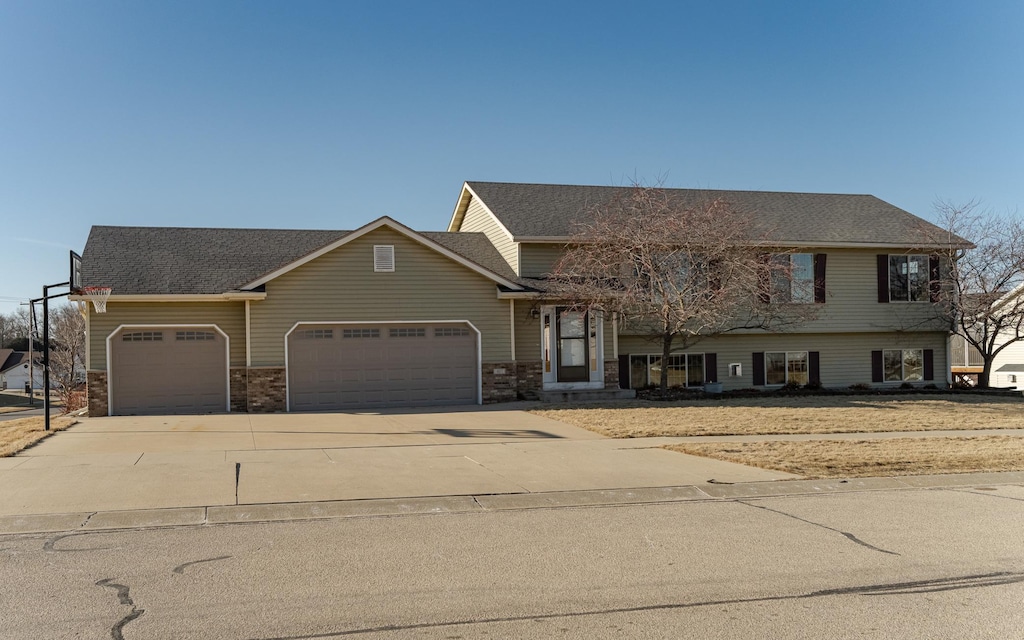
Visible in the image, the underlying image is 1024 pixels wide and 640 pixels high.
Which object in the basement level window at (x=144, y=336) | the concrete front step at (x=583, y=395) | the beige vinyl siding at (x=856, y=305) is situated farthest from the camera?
the beige vinyl siding at (x=856, y=305)

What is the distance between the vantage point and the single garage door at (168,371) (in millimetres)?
22297

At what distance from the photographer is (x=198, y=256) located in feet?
80.7

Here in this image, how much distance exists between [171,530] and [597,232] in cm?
1718

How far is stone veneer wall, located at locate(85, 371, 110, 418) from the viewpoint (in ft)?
71.8

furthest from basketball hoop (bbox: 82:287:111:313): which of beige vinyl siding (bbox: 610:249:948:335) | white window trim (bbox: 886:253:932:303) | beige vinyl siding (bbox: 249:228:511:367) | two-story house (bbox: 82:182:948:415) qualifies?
white window trim (bbox: 886:253:932:303)

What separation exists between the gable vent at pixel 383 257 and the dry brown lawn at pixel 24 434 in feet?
26.8

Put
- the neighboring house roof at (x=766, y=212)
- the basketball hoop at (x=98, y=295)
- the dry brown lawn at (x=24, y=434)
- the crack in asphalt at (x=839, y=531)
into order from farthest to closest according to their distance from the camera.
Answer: the neighboring house roof at (x=766, y=212), the basketball hoop at (x=98, y=295), the dry brown lawn at (x=24, y=434), the crack in asphalt at (x=839, y=531)

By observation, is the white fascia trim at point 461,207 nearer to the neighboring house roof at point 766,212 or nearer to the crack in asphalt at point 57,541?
the neighboring house roof at point 766,212

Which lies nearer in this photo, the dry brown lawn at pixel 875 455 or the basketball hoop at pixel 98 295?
the dry brown lawn at pixel 875 455

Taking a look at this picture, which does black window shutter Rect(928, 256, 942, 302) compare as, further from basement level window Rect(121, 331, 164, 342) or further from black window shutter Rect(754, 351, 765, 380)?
basement level window Rect(121, 331, 164, 342)

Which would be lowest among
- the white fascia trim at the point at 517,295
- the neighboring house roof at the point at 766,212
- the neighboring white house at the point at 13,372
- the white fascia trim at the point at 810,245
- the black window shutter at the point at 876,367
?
the neighboring white house at the point at 13,372

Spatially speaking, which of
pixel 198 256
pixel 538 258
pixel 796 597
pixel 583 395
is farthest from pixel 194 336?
pixel 796 597

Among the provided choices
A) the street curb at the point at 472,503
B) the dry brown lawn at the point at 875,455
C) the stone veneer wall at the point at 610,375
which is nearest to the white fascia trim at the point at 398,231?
the stone veneer wall at the point at 610,375

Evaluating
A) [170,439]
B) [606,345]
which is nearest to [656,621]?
[170,439]
